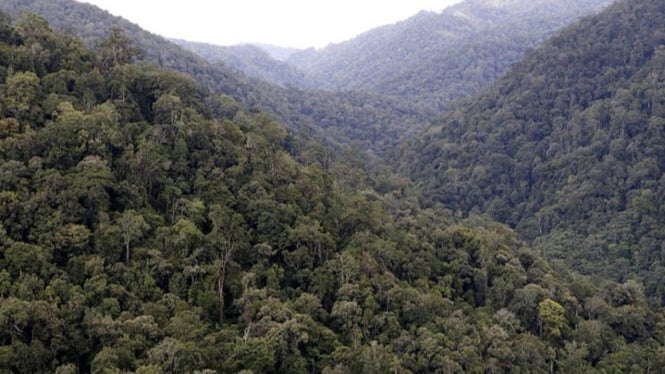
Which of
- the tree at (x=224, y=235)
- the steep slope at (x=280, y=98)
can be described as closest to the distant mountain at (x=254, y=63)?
the steep slope at (x=280, y=98)

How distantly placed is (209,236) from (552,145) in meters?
56.0

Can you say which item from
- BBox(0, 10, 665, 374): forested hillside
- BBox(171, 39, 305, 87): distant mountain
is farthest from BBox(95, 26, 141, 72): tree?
BBox(171, 39, 305, 87): distant mountain

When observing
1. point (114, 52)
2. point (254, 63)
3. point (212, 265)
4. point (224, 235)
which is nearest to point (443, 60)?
point (254, 63)

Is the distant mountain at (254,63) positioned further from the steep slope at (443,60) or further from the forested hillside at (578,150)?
the forested hillside at (578,150)

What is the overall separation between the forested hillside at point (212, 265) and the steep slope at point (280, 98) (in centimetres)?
3961

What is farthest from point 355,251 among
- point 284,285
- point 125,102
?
point 125,102

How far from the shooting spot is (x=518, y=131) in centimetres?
8300

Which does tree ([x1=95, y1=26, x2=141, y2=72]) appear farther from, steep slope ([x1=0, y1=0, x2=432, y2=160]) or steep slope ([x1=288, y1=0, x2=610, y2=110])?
steep slope ([x1=288, y1=0, x2=610, y2=110])

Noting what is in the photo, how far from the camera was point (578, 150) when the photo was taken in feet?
240

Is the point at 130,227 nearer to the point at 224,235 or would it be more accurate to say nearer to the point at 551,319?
the point at 224,235

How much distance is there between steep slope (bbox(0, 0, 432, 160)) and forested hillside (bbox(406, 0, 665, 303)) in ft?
49.7

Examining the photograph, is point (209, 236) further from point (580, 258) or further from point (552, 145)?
point (552, 145)

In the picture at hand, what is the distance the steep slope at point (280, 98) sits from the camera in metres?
87.7

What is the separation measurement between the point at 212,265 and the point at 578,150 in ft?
178
